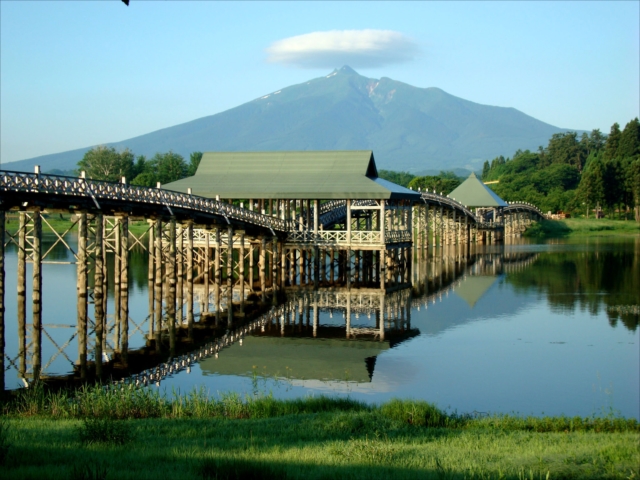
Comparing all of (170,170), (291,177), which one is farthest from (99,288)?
(170,170)

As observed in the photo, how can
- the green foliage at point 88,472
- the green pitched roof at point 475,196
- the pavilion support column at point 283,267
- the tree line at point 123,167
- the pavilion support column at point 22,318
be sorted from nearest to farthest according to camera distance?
the green foliage at point 88,472
the pavilion support column at point 22,318
the pavilion support column at point 283,267
the green pitched roof at point 475,196
the tree line at point 123,167

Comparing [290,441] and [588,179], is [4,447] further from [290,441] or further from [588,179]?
[588,179]

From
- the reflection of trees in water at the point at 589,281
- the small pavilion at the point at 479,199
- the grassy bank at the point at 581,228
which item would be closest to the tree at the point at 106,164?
the small pavilion at the point at 479,199

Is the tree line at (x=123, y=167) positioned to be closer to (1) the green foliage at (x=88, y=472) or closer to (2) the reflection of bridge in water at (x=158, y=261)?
(2) the reflection of bridge in water at (x=158, y=261)

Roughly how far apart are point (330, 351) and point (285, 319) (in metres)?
7.36

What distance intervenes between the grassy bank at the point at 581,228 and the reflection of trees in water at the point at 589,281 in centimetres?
3781

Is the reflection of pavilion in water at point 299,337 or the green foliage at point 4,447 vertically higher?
the green foliage at point 4,447

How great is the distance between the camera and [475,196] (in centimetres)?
9912

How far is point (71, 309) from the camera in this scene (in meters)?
38.2

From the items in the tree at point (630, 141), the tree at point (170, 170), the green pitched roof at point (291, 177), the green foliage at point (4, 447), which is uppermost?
the tree at point (630, 141)

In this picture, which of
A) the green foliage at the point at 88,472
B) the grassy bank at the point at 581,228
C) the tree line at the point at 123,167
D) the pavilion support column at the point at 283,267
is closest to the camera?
the green foliage at the point at 88,472

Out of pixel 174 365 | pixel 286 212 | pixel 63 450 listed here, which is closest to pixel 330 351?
pixel 174 365

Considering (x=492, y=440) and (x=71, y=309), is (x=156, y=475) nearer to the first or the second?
(x=492, y=440)

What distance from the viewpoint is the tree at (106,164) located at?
131625mm
